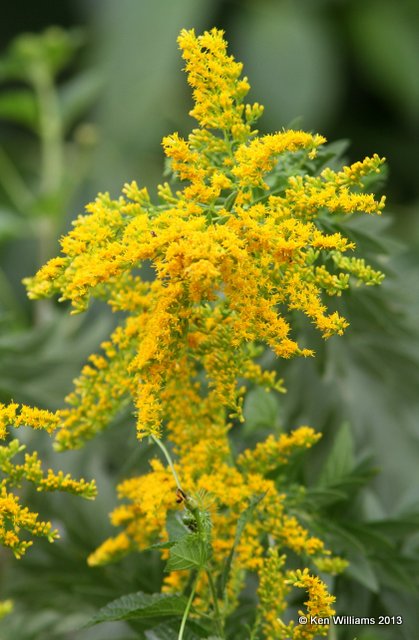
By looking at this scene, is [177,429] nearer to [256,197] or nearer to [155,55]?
[256,197]

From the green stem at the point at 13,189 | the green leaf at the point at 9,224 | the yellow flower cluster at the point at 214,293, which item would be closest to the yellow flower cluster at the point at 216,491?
the yellow flower cluster at the point at 214,293

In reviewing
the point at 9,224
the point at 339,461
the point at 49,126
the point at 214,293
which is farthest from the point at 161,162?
the point at 214,293

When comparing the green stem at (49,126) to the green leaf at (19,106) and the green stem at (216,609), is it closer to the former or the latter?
the green leaf at (19,106)

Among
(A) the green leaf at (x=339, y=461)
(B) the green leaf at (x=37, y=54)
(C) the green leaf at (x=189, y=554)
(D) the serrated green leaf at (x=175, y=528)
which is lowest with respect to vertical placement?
(C) the green leaf at (x=189, y=554)

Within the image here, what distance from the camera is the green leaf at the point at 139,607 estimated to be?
0.60 m

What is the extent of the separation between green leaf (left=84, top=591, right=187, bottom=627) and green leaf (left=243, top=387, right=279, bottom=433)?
8.0 inches

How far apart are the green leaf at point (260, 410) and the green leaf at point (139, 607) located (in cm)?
20

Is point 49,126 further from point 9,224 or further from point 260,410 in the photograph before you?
point 260,410

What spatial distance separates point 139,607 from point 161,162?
1.44m

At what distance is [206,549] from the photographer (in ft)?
1.98

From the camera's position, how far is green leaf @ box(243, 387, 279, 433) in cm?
79

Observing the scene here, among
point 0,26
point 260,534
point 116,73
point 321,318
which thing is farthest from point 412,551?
point 0,26

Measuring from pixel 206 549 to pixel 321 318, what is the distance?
0.55 feet

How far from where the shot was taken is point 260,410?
2.62 feet
